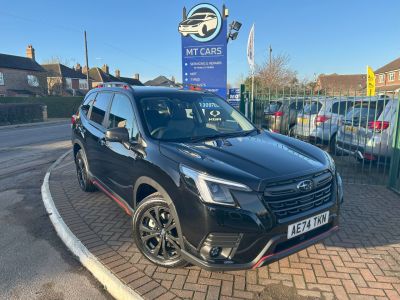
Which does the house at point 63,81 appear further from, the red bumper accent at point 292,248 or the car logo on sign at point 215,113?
the red bumper accent at point 292,248

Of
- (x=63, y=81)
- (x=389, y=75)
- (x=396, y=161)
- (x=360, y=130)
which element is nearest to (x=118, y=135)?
(x=396, y=161)

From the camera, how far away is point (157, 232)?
3045mm

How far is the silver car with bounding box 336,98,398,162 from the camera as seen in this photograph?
→ 601cm

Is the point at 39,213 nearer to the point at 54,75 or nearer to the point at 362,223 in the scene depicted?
the point at 362,223

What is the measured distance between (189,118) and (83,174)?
2.68 m

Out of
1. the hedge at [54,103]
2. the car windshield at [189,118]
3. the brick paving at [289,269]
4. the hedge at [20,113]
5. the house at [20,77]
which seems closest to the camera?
the brick paving at [289,269]

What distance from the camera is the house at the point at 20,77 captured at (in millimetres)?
41594

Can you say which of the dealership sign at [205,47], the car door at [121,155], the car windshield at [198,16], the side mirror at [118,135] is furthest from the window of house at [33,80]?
the side mirror at [118,135]

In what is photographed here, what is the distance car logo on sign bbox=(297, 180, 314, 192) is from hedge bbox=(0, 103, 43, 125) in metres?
25.1

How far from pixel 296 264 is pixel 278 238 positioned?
36.7 inches

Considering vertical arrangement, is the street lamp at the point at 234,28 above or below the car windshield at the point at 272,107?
above

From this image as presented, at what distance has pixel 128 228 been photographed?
400 cm

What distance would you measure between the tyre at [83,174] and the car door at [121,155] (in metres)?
1.15

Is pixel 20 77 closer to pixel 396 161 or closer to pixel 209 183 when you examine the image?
pixel 396 161
